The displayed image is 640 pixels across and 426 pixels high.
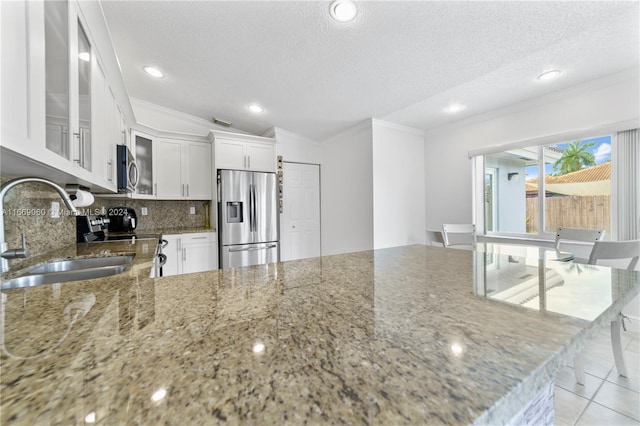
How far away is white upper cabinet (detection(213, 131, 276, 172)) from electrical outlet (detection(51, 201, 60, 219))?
1.96 m

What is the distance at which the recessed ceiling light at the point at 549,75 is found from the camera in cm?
244

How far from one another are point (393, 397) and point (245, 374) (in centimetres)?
A: 18

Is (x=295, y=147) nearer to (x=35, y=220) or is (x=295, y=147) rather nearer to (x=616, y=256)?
(x=35, y=220)

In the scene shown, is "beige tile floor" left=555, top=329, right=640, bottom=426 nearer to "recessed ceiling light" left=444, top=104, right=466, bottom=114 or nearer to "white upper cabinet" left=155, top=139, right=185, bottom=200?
"recessed ceiling light" left=444, top=104, right=466, bottom=114

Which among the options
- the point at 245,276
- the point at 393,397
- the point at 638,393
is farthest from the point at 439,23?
the point at 638,393

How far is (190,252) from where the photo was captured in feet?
11.0

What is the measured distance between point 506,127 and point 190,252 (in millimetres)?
4374

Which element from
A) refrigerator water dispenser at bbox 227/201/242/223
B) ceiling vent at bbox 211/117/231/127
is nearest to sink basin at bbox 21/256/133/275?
refrigerator water dispenser at bbox 227/201/242/223

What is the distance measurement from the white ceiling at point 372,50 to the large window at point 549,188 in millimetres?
724

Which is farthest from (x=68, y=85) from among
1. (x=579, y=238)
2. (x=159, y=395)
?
(x=579, y=238)

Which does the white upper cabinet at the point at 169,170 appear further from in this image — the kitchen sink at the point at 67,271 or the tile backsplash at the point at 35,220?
the kitchen sink at the point at 67,271

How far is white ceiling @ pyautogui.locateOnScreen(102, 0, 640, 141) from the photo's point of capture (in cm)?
179

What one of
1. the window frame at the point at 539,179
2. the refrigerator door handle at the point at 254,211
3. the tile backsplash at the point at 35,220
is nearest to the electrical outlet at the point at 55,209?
the tile backsplash at the point at 35,220

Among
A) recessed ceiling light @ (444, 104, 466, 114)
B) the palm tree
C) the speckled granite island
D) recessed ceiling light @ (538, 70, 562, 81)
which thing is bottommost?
the speckled granite island
